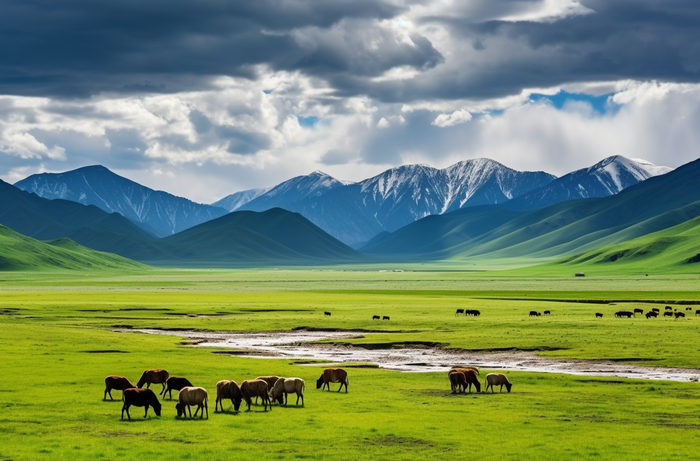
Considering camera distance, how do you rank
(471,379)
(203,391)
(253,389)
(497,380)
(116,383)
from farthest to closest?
1. (497,380)
2. (471,379)
3. (116,383)
4. (253,389)
5. (203,391)

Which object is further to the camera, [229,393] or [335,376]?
[335,376]

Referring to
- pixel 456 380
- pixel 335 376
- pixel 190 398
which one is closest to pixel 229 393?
Result: pixel 190 398

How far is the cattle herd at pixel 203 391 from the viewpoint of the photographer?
28047 millimetres

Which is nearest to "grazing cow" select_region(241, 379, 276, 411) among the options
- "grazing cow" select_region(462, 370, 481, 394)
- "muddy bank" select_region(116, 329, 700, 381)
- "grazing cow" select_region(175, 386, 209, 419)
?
"grazing cow" select_region(175, 386, 209, 419)

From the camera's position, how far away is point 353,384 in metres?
37.9

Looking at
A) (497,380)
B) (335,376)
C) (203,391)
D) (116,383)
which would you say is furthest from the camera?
(497,380)

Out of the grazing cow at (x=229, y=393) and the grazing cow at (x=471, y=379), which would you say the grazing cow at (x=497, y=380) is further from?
the grazing cow at (x=229, y=393)

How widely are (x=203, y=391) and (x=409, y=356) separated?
1012 inches

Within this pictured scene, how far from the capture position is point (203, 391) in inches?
1112

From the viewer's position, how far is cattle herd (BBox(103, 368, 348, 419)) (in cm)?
2805

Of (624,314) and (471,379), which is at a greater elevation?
(624,314)

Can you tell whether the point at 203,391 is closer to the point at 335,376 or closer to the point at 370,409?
the point at 370,409

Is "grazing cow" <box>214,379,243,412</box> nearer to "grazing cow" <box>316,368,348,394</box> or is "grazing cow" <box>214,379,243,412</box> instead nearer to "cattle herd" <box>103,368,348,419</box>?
"cattle herd" <box>103,368,348,419</box>

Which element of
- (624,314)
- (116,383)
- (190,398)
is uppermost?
(624,314)
